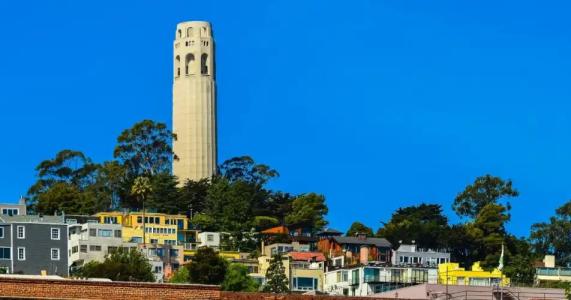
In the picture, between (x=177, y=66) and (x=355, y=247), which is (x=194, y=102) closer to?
(x=177, y=66)

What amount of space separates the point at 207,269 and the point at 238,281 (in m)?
3.36

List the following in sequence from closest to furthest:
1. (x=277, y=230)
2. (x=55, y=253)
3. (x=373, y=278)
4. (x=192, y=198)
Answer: (x=373, y=278), (x=55, y=253), (x=277, y=230), (x=192, y=198)

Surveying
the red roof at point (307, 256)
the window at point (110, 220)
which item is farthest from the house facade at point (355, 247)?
the window at point (110, 220)

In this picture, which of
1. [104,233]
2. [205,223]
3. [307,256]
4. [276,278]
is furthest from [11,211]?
[276,278]

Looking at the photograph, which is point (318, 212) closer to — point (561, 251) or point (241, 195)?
point (241, 195)

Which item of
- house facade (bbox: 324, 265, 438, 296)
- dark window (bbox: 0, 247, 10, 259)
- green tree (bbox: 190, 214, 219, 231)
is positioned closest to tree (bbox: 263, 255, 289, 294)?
house facade (bbox: 324, 265, 438, 296)

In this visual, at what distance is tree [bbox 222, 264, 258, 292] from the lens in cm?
10739

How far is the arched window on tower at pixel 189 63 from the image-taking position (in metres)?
182

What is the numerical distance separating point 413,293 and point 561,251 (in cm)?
11036

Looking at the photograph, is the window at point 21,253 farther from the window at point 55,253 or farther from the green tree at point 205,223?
the green tree at point 205,223

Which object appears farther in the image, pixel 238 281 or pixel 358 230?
pixel 358 230

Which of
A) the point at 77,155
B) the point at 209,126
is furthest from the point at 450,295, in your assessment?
the point at 209,126

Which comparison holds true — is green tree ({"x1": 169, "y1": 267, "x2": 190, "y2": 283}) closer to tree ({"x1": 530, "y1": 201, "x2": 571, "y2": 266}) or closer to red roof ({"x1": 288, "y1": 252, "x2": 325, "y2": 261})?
red roof ({"x1": 288, "y1": 252, "x2": 325, "y2": 261})

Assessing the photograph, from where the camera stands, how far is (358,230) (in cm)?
15912
